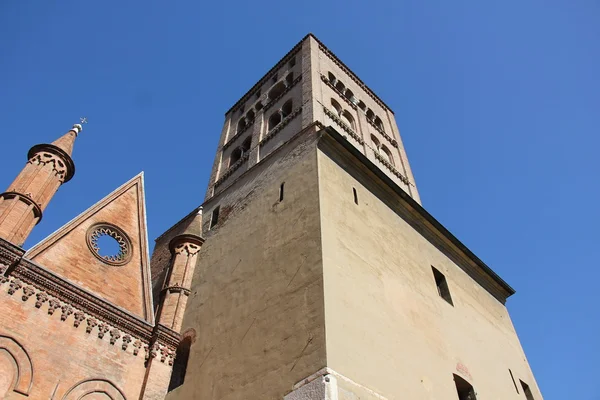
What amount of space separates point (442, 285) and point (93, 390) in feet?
31.2

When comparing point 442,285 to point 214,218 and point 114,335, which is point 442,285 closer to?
point 214,218

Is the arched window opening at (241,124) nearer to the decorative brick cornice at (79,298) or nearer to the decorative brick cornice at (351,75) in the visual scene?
the decorative brick cornice at (351,75)

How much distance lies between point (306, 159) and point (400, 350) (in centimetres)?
553

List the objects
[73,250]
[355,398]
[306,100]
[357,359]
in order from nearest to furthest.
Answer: [355,398], [357,359], [73,250], [306,100]

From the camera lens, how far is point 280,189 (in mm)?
13023

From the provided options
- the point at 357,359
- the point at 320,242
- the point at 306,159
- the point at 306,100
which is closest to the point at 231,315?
the point at 320,242

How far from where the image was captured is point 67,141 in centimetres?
1217

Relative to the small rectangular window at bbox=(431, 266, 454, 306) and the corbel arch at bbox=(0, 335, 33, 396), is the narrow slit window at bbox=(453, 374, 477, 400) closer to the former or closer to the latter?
the small rectangular window at bbox=(431, 266, 454, 306)

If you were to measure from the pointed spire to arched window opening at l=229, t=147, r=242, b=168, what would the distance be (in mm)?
7265

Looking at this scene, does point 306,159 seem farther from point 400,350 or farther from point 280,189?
point 400,350

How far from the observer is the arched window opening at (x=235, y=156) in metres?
19.5

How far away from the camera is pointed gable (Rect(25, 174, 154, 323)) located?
10.2 m

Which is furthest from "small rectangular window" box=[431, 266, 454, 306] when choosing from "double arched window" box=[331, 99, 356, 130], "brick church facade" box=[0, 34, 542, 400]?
"double arched window" box=[331, 99, 356, 130]

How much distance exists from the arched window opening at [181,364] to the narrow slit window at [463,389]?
6362 mm
